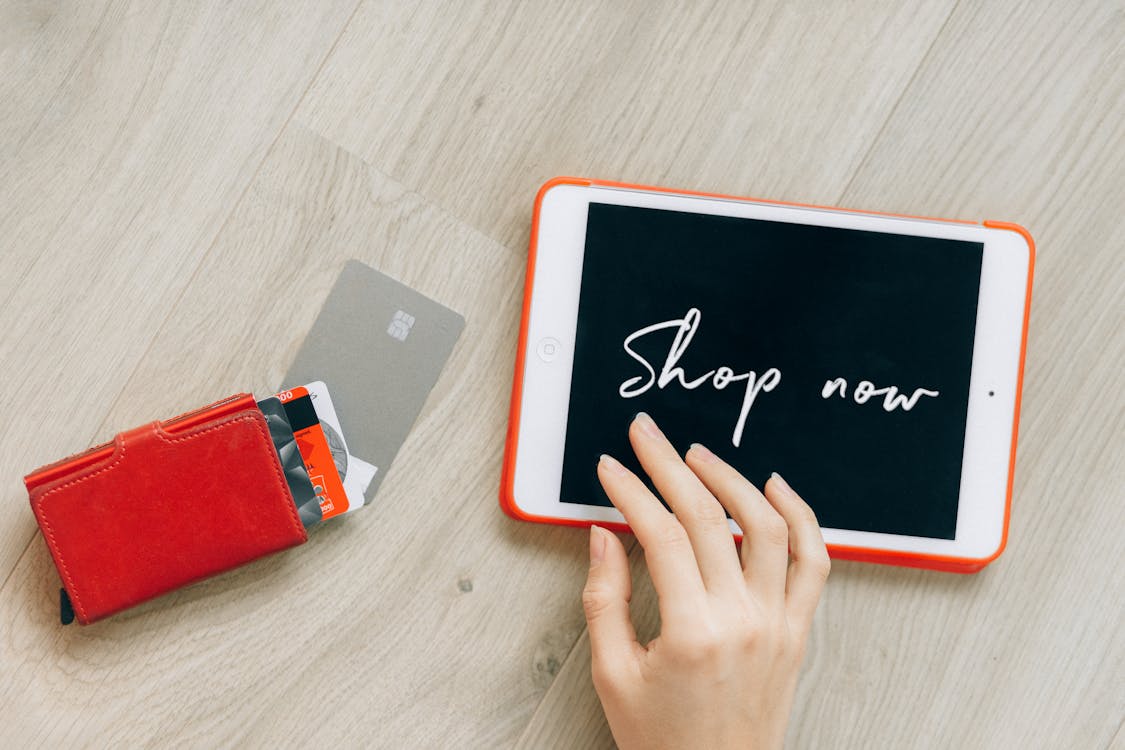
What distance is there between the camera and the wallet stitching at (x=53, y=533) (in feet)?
1.74

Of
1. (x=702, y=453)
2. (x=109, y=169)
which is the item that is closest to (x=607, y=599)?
(x=702, y=453)

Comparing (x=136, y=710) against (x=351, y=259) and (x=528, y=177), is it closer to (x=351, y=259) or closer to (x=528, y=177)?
(x=351, y=259)

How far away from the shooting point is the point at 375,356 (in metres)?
0.58

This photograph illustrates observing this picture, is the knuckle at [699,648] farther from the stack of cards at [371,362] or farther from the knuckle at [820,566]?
the stack of cards at [371,362]

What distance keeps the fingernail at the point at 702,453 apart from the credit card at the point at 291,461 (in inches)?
10.0

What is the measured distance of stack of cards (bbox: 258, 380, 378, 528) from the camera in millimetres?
558

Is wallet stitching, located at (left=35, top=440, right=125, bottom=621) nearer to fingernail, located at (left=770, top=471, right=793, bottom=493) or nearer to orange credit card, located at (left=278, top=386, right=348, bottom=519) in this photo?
orange credit card, located at (left=278, top=386, right=348, bottom=519)

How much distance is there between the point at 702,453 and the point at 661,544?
72 mm

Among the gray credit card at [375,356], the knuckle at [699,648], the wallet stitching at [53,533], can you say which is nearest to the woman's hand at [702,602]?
the knuckle at [699,648]

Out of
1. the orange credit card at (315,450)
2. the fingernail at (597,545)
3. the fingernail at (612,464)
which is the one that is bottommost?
the orange credit card at (315,450)

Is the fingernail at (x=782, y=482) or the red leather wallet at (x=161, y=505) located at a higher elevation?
the fingernail at (x=782, y=482)

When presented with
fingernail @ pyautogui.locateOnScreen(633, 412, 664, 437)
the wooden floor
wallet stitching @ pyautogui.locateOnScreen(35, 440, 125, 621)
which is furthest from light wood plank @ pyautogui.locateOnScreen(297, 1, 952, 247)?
wallet stitching @ pyautogui.locateOnScreen(35, 440, 125, 621)

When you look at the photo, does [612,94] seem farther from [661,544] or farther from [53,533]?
[53,533]

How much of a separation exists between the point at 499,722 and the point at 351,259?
34 centimetres
